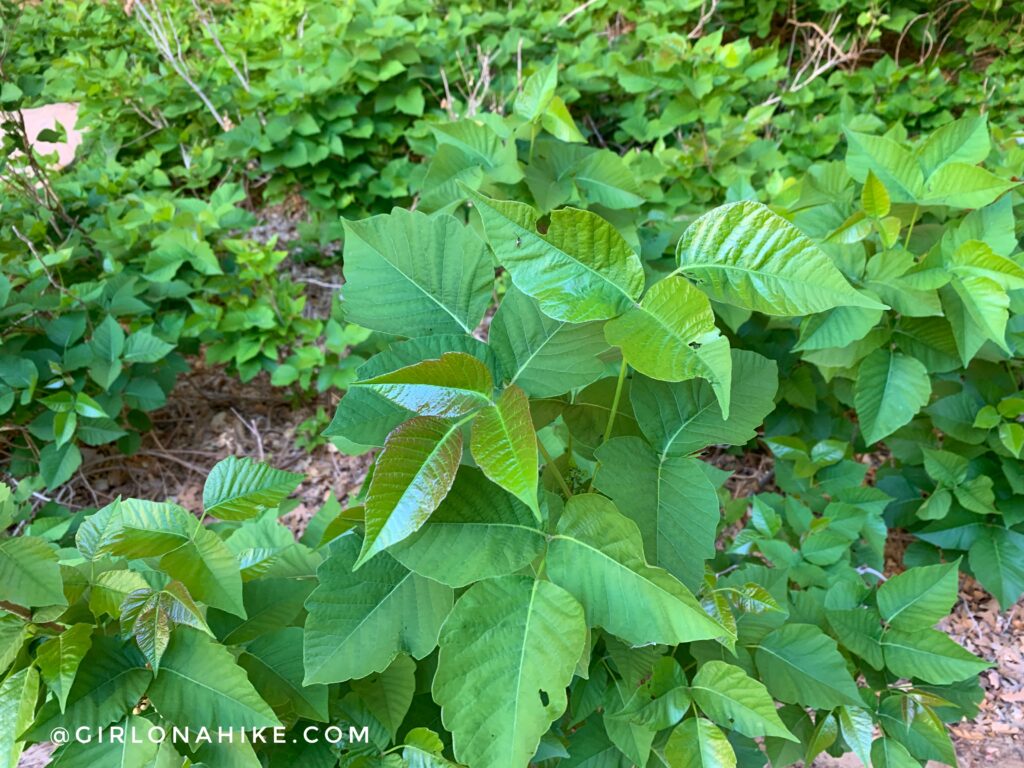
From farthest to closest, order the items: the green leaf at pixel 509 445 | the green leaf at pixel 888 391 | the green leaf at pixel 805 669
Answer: the green leaf at pixel 888 391 → the green leaf at pixel 805 669 → the green leaf at pixel 509 445

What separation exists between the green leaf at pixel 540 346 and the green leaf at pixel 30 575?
536mm

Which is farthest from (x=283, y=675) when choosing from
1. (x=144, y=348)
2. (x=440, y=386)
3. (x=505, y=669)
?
(x=144, y=348)

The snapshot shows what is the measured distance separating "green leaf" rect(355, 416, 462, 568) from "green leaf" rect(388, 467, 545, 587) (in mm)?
56

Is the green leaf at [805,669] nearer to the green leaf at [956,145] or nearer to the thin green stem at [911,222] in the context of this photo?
the thin green stem at [911,222]

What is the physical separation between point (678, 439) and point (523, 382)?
22 centimetres

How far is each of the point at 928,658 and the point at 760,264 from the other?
792 mm

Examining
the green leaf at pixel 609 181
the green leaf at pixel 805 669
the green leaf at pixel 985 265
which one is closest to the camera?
the green leaf at pixel 805 669

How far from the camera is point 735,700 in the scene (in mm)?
815

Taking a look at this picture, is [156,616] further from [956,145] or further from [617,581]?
[956,145]

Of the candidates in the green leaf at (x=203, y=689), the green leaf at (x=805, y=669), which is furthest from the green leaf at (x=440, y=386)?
the green leaf at (x=805, y=669)

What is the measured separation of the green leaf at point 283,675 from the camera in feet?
2.58

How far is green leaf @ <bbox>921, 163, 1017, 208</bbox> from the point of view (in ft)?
4.22

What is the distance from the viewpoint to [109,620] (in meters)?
0.81

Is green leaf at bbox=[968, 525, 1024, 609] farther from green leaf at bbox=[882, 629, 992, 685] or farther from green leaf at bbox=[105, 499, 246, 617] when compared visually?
green leaf at bbox=[105, 499, 246, 617]
